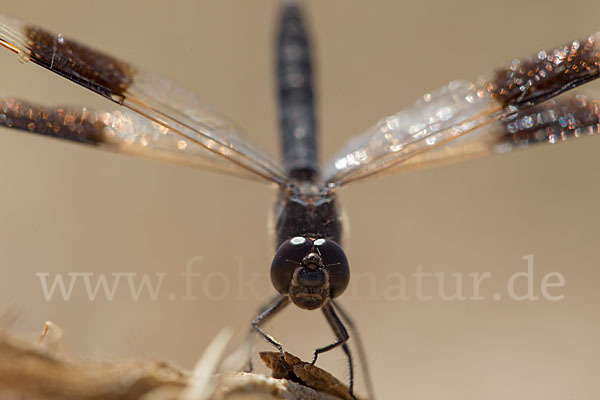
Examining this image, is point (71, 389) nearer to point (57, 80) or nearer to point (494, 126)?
point (494, 126)

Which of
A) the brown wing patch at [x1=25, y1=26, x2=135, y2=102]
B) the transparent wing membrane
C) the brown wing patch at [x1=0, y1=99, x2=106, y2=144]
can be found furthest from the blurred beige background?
the brown wing patch at [x1=25, y1=26, x2=135, y2=102]

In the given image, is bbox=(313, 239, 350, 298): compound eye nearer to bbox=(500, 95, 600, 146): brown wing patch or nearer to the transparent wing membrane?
the transparent wing membrane

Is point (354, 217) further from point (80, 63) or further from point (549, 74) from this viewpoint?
point (80, 63)

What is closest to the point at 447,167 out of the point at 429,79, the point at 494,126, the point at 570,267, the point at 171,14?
the point at 429,79

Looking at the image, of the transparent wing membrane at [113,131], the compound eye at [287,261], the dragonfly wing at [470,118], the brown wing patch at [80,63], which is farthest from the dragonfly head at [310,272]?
the brown wing patch at [80,63]

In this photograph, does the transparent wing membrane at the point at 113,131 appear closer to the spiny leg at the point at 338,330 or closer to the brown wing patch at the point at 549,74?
the spiny leg at the point at 338,330

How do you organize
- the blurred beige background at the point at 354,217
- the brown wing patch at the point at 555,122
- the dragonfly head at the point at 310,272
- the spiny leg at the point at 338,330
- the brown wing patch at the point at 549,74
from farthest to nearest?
the blurred beige background at the point at 354,217
the brown wing patch at the point at 555,122
the brown wing patch at the point at 549,74
the spiny leg at the point at 338,330
the dragonfly head at the point at 310,272
